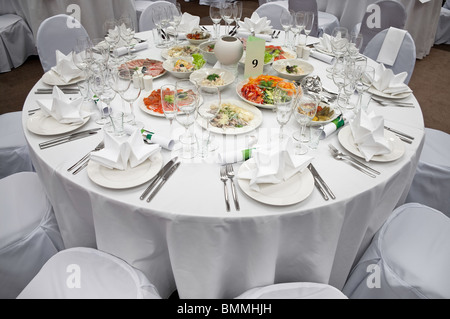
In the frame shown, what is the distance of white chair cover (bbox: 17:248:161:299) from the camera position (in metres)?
1.26

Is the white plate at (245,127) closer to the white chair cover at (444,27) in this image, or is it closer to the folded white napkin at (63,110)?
the folded white napkin at (63,110)

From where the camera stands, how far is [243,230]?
116 centimetres

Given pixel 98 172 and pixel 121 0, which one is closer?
pixel 98 172

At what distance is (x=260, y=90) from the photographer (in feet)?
5.76

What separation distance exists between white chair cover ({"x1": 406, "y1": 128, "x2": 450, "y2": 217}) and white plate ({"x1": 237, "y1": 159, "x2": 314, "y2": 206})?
1236mm

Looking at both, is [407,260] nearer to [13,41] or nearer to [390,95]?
[390,95]

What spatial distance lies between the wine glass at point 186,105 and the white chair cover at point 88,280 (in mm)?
534

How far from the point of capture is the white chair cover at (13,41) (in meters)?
4.09

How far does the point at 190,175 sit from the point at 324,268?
2.21ft

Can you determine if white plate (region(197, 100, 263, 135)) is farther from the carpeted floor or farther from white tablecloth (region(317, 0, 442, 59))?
white tablecloth (region(317, 0, 442, 59))

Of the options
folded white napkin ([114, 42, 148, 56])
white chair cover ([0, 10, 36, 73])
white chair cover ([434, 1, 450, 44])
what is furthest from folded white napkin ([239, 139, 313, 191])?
white chair cover ([434, 1, 450, 44])

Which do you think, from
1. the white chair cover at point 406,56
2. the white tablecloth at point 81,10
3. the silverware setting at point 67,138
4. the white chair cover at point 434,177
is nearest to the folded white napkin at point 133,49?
the silverware setting at point 67,138

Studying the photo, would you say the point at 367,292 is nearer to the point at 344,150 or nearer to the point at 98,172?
the point at 344,150
